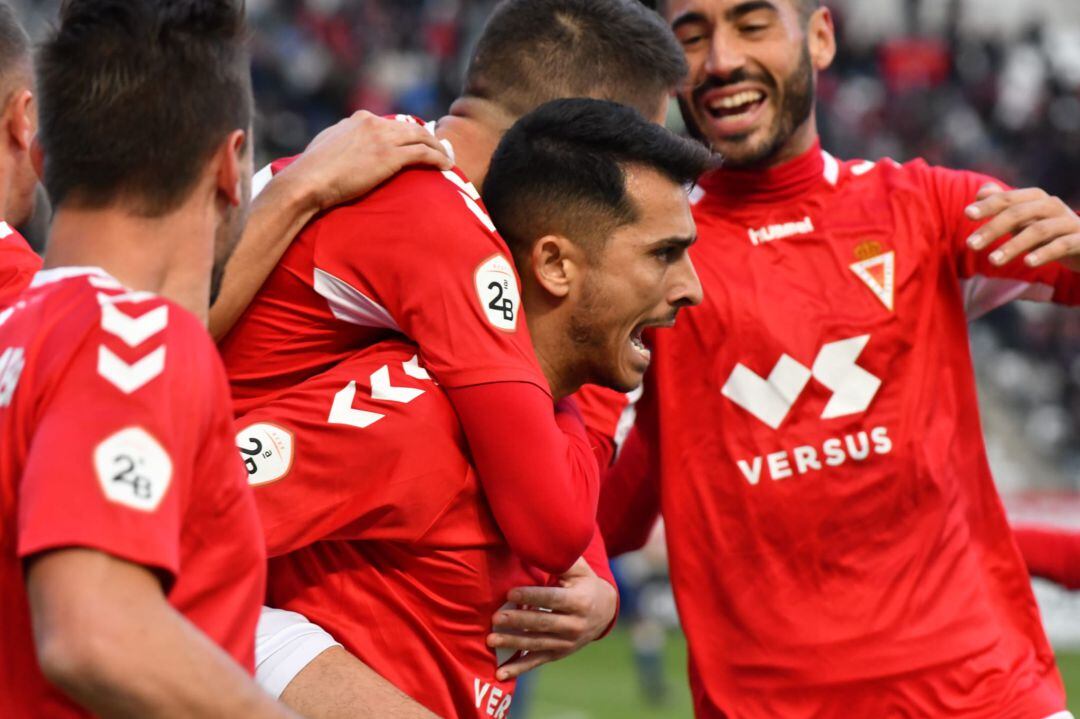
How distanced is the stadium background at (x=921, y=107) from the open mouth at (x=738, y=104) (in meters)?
8.66

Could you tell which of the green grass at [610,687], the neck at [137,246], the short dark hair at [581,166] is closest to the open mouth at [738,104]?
the short dark hair at [581,166]

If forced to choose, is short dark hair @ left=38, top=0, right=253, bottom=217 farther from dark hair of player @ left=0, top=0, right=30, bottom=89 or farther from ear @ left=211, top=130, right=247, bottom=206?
dark hair of player @ left=0, top=0, right=30, bottom=89

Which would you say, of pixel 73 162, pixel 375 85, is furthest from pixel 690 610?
pixel 375 85

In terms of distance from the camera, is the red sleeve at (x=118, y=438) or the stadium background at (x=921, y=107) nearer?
the red sleeve at (x=118, y=438)

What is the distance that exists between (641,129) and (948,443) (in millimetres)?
1404

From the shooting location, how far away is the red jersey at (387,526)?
3027 millimetres

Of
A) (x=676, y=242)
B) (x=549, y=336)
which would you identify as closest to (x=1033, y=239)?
(x=676, y=242)

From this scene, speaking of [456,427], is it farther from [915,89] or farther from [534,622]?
[915,89]

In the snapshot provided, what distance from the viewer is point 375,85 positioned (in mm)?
18797

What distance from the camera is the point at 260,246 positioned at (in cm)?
318

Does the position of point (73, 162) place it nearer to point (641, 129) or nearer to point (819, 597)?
point (641, 129)

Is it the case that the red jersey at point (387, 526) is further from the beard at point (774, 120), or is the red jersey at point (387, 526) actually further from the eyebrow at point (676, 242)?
the beard at point (774, 120)

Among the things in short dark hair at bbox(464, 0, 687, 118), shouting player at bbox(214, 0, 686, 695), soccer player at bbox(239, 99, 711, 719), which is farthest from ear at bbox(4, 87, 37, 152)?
soccer player at bbox(239, 99, 711, 719)

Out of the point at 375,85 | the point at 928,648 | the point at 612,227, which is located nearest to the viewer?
the point at 612,227
